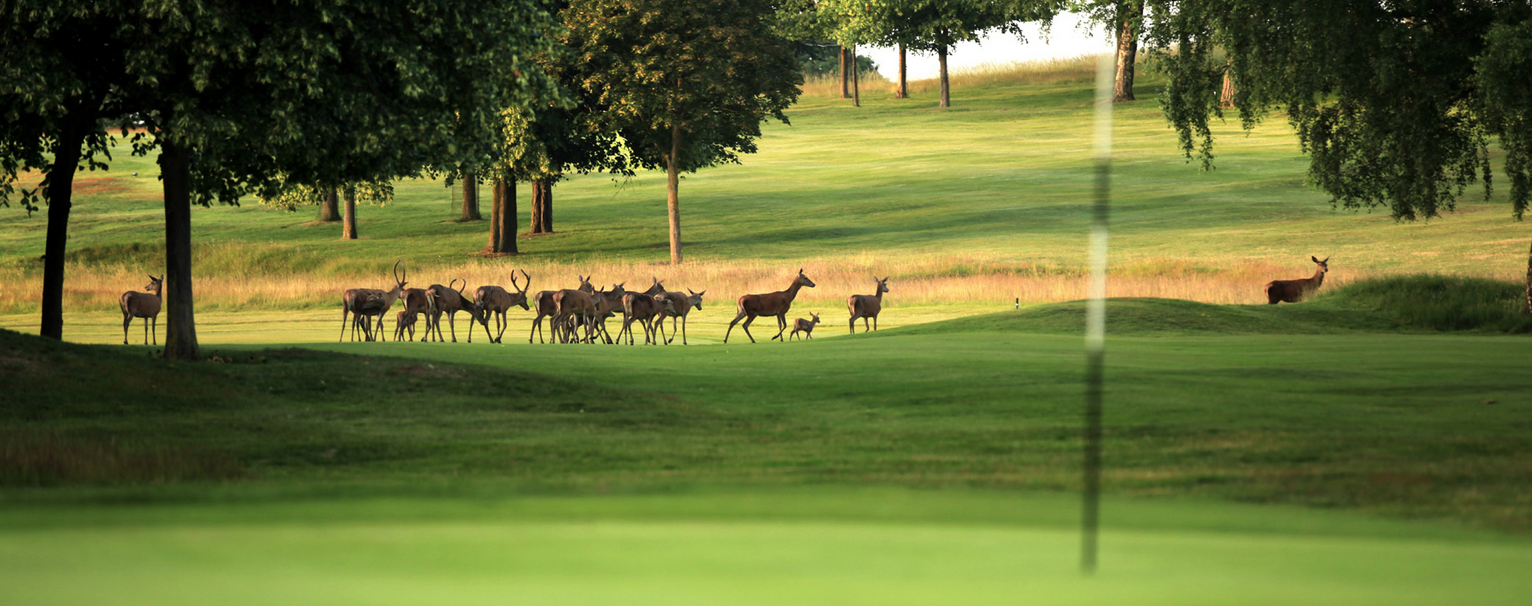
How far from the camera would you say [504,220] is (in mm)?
54156

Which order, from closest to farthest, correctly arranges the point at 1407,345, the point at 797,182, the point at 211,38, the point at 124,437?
1. the point at 124,437
2. the point at 211,38
3. the point at 1407,345
4. the point at 797,182

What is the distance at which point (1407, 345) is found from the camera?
2258cm

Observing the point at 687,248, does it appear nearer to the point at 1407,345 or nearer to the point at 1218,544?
the point at 1407,345

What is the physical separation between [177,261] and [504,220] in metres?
35.4

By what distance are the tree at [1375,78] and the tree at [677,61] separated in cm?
1995

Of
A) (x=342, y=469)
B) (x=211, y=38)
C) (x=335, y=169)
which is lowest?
(x=342, y=469)

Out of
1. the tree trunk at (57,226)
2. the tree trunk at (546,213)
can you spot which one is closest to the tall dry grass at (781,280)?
the tree trunk at (546,213)

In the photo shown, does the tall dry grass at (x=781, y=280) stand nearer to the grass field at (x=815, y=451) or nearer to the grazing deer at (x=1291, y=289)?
the grass field at (x=815, y=451)

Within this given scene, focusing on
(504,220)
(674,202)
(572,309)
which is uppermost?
(674,202)

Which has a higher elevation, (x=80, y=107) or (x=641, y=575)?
(x=80, y=107)

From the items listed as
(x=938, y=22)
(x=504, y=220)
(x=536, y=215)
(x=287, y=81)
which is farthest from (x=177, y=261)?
(x=938, y=22)

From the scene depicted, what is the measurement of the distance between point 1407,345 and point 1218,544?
18.4 metres

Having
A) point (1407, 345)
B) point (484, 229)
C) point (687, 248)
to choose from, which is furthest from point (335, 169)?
point (484, 229)

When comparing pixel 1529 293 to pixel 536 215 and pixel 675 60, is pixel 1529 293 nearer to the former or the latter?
pixel 675 60
